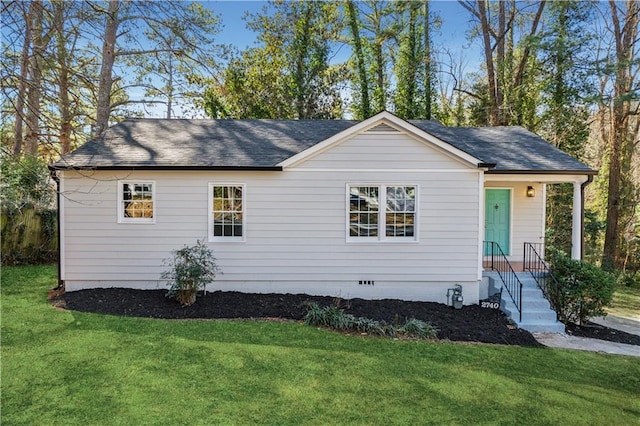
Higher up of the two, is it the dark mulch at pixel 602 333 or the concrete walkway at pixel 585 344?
the concrete walkway at pixel 585 344

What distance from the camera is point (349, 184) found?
8844 mm

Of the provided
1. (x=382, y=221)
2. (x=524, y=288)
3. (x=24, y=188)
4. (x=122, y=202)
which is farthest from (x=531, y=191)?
(x=24, y=188)

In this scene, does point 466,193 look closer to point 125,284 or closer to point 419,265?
point 419,265

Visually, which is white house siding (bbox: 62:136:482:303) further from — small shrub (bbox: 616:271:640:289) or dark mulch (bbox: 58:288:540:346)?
small shrub (bbox: 616:271:640:289)

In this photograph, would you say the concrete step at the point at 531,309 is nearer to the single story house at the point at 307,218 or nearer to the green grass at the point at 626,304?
the single story house at the point at 307,218

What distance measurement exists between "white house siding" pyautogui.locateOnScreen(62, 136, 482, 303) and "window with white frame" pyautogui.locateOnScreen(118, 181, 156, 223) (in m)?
0.13

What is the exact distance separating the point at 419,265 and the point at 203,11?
13.3 m

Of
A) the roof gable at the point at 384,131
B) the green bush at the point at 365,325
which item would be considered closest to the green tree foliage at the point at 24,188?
the roof gable at the point at 384,131

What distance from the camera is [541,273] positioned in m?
9.01

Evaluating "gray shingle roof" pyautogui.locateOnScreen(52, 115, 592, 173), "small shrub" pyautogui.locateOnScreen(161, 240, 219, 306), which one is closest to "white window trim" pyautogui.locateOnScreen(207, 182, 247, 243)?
"small shrub" pyautogui.locateOnScreen(161, 240, 219, 306)

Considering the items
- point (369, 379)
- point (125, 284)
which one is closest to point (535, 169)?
point (369, 379)

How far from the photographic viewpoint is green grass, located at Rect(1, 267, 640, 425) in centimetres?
410

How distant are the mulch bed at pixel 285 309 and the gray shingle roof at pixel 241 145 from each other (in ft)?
9.55

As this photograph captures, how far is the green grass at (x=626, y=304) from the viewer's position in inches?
382
